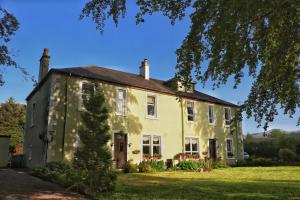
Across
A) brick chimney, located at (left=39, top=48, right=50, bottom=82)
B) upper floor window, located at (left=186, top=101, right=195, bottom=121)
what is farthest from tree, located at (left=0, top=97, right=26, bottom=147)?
upper floor window, located at (left=186, top=101, right=195, bottom=121)

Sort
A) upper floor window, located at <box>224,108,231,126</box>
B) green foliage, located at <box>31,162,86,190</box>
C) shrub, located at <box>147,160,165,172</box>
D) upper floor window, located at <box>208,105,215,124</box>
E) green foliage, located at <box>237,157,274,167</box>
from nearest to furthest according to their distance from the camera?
green foliage, located at <box>31,162,86,190</box> < shrub, located at <box>147,160,165,172</box> < upper floor window, located at <box>208,105,215,124</box> < green foliage, located at <box>237,157,274,167</box> < upper floor window, located at <box>224,108,231,126</box>

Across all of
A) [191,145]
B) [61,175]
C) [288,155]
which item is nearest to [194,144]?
[191,145]

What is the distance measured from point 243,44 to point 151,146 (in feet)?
54.0

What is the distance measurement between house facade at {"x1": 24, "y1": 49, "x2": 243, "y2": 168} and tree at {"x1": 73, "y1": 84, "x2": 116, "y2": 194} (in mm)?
6288

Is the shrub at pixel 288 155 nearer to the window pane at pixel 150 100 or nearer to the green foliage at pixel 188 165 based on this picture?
the green foliage at pixel 188 165

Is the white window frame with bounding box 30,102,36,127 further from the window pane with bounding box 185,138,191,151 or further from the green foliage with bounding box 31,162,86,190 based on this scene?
the window pane with bounding box 185,138,191,151

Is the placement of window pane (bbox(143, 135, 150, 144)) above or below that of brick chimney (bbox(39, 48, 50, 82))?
below

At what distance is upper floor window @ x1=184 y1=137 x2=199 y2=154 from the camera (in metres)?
27.4

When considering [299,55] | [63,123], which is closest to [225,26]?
[299,55]

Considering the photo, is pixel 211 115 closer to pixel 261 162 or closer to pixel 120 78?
pixel 261 162

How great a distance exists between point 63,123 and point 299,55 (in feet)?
47.1

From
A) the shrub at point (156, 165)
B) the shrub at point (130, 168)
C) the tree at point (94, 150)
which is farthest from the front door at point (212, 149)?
the tree at point (94, 150)

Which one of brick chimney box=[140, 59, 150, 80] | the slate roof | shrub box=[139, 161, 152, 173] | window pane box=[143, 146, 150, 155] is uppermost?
brick chimney box=[140, 59, 150, 80]

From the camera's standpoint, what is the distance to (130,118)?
23.6 metres
